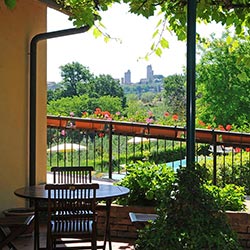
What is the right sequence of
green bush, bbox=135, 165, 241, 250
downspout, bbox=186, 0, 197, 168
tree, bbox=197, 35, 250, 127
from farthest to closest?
tree, bbox=197, 35, 250, 127
downspout, bbox=186, 0, 197, 168
green bush, bbox=135, 165, 241, 250

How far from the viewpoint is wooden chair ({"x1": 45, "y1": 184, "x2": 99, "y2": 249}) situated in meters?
3.63

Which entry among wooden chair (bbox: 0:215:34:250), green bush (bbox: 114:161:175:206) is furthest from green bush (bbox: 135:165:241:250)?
green bush (bbox: 114:161:175:206)

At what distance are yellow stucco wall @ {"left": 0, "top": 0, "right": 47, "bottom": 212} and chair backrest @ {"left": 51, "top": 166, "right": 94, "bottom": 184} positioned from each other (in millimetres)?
561

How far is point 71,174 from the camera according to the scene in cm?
487

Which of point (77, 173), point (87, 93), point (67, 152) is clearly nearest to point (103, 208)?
point (77, 173)

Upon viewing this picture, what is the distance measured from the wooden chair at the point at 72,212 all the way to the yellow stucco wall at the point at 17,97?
145 centimetres

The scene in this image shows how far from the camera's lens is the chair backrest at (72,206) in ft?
11.8

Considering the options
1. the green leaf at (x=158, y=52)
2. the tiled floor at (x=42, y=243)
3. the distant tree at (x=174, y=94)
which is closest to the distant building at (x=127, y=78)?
the distant tree at (x=174, y=94)

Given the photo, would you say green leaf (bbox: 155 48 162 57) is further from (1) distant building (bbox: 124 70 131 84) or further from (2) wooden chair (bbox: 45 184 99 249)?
(1) distant building (bbox: 124 70 131 84)

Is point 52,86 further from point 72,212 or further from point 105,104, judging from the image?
point 72,212

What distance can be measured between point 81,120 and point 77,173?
79.1 inches

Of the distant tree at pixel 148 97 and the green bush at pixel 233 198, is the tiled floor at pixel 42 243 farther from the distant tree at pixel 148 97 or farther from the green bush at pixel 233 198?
the distant tree at pixel 148 97

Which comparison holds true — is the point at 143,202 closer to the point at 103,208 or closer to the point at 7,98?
the point at 103,208

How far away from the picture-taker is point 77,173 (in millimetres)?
4867
